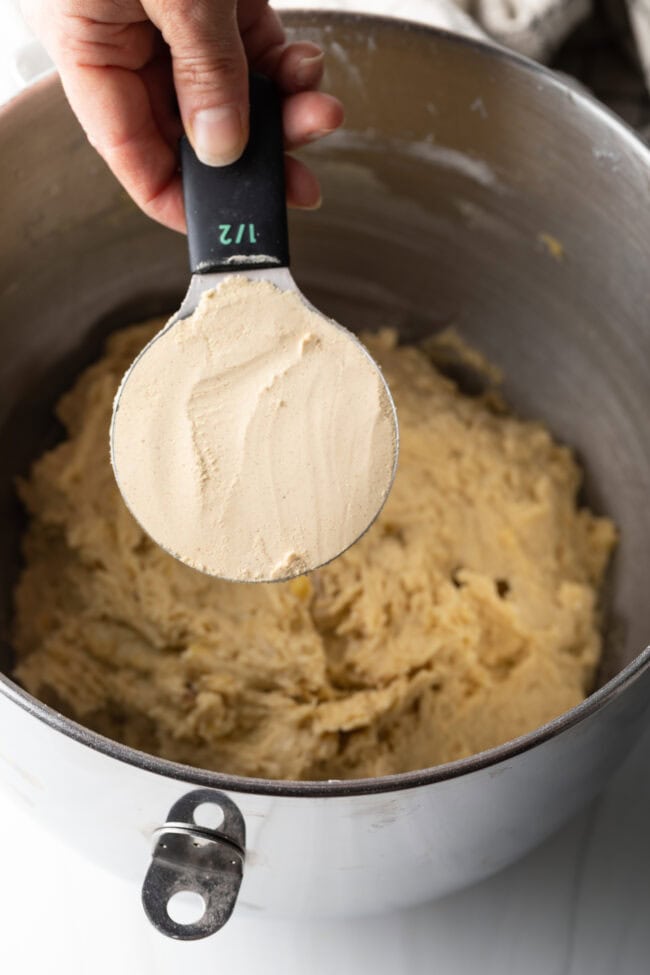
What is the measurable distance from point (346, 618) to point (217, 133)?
549 mm

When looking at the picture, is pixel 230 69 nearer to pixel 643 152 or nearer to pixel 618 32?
pixel 643 152

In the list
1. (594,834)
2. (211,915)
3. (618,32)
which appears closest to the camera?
(211,915)

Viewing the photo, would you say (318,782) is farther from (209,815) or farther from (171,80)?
(171,80)

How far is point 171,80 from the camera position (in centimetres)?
103

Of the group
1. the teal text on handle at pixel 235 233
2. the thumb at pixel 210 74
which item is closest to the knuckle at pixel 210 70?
the thumb at pixel 210 74

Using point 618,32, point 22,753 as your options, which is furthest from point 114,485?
point 618,32

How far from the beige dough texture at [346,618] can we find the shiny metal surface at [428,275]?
0.05m

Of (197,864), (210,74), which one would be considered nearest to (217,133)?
(210,74)

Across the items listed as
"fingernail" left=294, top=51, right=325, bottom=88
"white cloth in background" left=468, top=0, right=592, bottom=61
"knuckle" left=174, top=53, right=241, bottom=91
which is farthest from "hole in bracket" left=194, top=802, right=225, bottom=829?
"white cloth in background" left=468, top=0, right=592, bottom=61

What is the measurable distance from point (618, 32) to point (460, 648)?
920 millimetres

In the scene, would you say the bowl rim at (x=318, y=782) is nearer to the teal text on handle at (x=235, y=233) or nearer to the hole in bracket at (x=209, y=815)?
the hole in bracket at (x=209, y=815)

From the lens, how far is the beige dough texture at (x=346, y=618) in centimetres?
106

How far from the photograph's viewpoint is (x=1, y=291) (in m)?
1.13

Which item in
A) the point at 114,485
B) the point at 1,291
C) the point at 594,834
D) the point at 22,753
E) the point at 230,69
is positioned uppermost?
the point at 230,69
